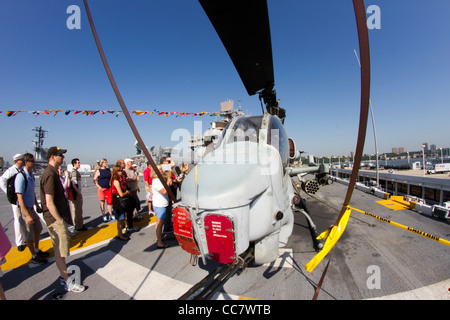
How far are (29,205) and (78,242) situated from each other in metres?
1.34

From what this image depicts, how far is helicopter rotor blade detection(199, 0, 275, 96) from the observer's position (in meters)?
2.73

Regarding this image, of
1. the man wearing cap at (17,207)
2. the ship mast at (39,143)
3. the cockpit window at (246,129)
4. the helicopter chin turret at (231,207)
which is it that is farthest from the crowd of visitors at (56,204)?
the ship mast at (39,143)

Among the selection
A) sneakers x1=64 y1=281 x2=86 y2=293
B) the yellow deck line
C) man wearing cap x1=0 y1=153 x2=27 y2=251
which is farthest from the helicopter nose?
man wearing cap x1=0 y1=153 x2=27 y2=251

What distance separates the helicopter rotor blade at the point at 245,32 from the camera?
273cm

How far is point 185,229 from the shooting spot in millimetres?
1873

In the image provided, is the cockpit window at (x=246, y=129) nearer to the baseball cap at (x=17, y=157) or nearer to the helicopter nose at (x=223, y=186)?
the helicopter nose at (x=223, y=186)

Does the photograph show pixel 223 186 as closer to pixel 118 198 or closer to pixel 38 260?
pixel 118 198

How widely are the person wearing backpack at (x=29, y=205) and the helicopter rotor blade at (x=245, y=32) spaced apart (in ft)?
14.1

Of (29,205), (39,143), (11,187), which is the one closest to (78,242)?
(29,205)

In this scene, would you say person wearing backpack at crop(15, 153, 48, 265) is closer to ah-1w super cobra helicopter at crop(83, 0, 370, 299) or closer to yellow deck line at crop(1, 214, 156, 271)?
yellow deck line at crop(1, 214, 156, 271)

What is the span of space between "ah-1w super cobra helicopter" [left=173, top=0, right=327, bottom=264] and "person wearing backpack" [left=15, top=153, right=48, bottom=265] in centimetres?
342
